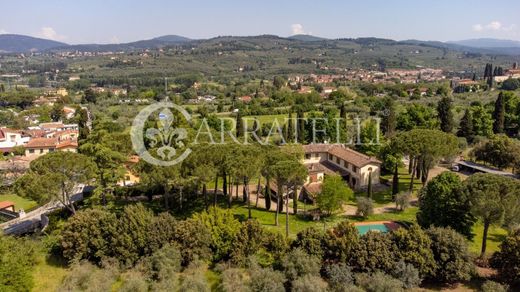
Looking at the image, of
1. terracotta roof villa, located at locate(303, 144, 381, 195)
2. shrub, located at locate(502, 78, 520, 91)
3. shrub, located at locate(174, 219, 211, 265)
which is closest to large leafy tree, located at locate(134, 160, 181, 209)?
shrub, located at locate(174, 219, 211, 265)

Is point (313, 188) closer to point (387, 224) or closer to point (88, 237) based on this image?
point (387, 224)

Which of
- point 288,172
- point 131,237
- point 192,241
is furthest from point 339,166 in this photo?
point 131,237

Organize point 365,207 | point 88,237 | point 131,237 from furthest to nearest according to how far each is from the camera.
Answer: point 365,207
point 88,237
point 131,237

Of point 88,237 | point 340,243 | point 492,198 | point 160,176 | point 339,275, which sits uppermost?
point 492,198

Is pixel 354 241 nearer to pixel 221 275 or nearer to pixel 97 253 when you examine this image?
pixel 221 275

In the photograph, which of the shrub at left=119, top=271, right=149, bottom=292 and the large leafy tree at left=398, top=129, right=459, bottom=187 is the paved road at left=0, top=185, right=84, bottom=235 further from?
the large leafy tree at left=398, top=129, right=459, bottom=187

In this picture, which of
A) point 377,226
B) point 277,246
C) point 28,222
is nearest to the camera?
point 277,246
